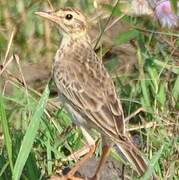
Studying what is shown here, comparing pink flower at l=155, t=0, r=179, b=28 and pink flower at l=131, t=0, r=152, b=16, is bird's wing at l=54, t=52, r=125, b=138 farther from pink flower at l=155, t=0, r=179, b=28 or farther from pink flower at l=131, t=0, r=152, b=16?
pink flower at l=131, t=0, r=152, b=16

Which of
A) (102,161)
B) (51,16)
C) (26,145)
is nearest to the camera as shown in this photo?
(26,145)

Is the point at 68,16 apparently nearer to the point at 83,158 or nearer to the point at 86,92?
the point at 86,92

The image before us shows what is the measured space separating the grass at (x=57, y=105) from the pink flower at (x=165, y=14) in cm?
9

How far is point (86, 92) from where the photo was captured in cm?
526

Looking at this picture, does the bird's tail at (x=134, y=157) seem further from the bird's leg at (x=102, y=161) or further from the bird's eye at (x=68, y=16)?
the bird's eye at (x=68, y=16)

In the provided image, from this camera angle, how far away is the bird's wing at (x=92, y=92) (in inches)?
198

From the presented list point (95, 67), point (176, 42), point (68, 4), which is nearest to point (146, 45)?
point (176, 42)

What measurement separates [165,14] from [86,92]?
1342 millimetres

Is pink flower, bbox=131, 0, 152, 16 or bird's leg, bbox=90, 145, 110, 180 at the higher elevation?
pink flower, bbox=131, 0, 152, 16

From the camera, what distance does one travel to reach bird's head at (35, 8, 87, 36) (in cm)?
564

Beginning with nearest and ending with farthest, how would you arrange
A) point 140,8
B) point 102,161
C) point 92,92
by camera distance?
1. point 102,161
2. point 92,92
3. point 140,8

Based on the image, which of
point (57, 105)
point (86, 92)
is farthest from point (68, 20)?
point (57, 105)

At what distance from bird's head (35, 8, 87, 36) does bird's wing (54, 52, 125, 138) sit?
12.6 inches

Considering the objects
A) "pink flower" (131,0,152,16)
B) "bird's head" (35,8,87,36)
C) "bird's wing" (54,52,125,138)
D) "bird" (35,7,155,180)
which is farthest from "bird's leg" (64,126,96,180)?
"pink flower" (131,0,152,16)
